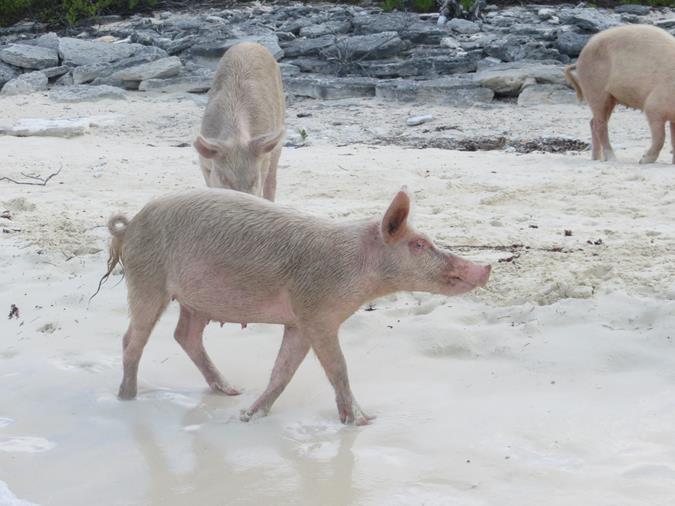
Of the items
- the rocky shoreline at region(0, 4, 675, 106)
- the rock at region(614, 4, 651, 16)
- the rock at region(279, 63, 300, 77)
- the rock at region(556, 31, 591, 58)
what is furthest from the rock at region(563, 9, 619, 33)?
the rock at region(279, 63, 300, 77)

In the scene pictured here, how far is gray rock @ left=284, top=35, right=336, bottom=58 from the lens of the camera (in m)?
15.7

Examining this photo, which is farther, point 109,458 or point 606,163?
point 606,163

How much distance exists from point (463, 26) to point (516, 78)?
10.9 feet

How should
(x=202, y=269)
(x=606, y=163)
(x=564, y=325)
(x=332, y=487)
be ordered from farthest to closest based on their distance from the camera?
(x=606, y=163), (x=564, y=325), (x=202, y=269), (x=332, y=487)

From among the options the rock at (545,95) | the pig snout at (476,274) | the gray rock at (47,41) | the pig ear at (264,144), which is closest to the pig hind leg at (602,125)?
the rock at (545,95)

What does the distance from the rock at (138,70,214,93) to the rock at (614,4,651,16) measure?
7.07 metres

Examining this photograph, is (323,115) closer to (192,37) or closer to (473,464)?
(192,37)

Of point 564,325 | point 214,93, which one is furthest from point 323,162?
point 564,325

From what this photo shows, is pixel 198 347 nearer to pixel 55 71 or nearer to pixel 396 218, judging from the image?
pixel 396 218

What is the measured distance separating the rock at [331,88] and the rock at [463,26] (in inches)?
116

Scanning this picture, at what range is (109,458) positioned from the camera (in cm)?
422

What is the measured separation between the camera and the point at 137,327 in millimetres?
4648

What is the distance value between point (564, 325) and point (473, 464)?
1.44 metres

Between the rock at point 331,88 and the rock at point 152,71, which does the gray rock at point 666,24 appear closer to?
the rock at point 331,88
